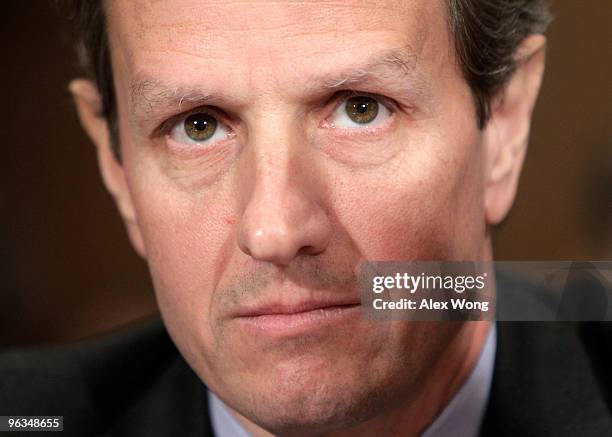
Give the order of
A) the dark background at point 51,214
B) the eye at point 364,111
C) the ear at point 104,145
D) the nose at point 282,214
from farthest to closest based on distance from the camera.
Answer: the dark background at point 51,214 → the ear at point 104,145 → the eye at point 364,111 → the nose at point 282,214

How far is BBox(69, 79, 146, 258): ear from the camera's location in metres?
1.57

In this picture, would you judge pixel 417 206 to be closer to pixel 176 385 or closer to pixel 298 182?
pixel 298 182

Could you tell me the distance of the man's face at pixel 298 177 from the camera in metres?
1.22

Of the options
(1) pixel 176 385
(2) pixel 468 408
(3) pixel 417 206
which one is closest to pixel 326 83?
(3) pixel 417 206

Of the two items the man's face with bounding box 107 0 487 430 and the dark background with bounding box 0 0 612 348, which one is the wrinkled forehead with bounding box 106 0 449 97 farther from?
the dark background with bounding box 0 0 612 348

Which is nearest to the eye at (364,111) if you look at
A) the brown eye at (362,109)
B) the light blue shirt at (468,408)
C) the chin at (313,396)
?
the brown eye at (362,109)

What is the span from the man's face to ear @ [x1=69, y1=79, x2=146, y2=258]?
0.65 ft

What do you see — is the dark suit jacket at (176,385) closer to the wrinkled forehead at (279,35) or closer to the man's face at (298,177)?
the man's face at (298,177)

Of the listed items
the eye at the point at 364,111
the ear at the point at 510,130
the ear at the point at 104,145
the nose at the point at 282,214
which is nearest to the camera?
the nose at the point at 282,214

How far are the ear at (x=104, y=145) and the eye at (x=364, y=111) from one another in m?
0.40

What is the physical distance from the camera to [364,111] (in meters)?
1.29

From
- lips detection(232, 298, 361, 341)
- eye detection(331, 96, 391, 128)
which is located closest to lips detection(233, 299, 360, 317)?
lips detection(232, 298, 361, 341)

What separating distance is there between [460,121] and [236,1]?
302 millimetres

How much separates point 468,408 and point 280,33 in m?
0.55
